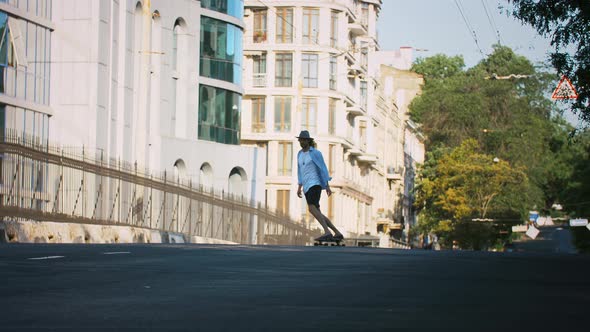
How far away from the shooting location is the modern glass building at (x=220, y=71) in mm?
67250

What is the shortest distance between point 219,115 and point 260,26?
25157 millimetres

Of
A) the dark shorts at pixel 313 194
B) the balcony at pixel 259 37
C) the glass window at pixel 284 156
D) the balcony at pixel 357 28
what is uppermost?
the balcony at pixel 357 28

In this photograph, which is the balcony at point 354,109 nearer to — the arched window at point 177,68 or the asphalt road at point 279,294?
the arched window at point 177,68

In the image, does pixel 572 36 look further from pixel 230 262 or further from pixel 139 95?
pixel 139 95

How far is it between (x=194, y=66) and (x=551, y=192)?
73.4 m

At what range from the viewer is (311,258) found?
17344mm

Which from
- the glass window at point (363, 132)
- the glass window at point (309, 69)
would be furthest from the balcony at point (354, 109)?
the glass window at point (309, 69)

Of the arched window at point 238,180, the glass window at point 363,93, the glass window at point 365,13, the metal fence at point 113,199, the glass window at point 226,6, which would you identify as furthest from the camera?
the glass window at point 365,13

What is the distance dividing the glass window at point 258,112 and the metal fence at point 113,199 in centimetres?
2919

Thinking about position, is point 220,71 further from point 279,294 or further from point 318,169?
point 279,294

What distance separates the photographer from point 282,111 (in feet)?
308

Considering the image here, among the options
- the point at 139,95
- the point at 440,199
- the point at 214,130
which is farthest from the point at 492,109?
the point at 139,95

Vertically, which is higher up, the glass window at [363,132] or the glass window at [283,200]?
the glass window at [363,132]

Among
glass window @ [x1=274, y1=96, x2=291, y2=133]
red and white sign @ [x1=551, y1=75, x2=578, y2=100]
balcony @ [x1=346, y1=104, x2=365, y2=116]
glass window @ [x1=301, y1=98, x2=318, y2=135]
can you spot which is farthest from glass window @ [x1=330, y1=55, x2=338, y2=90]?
red and white sign @ [x1=551, y1=75, x2=578, y2=100]
